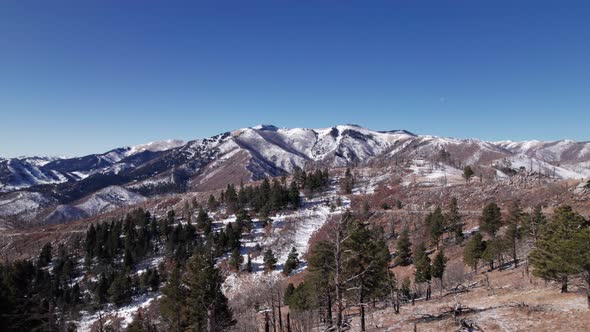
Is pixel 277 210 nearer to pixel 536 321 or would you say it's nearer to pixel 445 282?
pixel 445 282

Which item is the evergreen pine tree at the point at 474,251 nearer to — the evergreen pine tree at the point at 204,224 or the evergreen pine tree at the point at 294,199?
the evergreen pine tree at the point at 294,199

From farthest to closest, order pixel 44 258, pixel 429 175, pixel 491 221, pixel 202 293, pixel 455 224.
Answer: pixel 429 175 < pixel 44 258 < pixel 455 224 < pixel 491 221 < pixel 202 293

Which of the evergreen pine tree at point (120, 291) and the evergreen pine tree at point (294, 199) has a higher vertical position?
the evergreen pine tree at point (294, 199)

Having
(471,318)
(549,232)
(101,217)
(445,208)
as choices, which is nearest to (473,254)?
(549,232)

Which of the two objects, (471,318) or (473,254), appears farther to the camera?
(473,254)

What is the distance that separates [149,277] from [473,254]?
77.0 metres

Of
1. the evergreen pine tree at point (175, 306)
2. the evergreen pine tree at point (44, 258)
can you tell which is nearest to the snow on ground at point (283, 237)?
the evergreen pine tree at point (175, 306)

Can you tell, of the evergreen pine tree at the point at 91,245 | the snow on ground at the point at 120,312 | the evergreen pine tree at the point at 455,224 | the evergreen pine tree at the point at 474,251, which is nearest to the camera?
the evergreen pine tree at the point at 474,251

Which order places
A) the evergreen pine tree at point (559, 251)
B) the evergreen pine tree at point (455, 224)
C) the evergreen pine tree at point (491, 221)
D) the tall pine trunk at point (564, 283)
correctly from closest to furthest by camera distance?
1. the evergreen pine tree at point (559, 251)
2. the tall pine trunk at point (564, 283)
3. the evergreen pine tree at point (491, 221)
4. the evergreen pine tree at point (455, 224)

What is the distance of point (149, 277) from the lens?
92.8 meters

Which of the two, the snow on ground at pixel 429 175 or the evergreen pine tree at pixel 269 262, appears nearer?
the evergreen pine tree at pixel 269 262

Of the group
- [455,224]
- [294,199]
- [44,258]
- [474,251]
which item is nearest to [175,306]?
[474,251]

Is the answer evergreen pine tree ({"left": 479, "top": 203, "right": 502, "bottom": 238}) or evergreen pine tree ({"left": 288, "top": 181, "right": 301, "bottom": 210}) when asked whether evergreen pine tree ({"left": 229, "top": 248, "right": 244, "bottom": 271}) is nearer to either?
evergreen pine tree ({"left": 288, "top": 181, "right": 301, "bottom": 210})

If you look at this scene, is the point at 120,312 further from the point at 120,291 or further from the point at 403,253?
the point at 403,253
